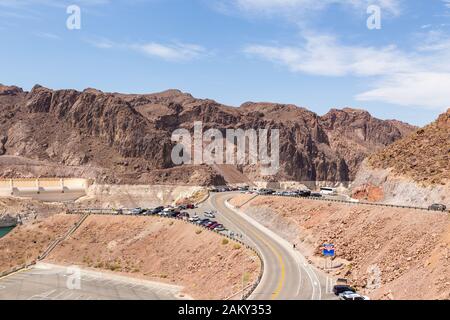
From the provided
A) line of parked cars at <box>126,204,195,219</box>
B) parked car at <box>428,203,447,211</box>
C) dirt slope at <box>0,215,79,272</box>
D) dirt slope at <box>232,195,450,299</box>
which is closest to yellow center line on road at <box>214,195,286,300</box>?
dirt slope at <box>232,195,450,299</box>

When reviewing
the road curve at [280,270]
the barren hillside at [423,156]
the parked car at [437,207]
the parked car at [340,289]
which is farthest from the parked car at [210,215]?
the parked car at [340,289]

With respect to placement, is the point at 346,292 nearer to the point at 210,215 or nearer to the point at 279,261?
the point at 279,261

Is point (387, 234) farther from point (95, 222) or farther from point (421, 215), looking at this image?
point (95, 222)

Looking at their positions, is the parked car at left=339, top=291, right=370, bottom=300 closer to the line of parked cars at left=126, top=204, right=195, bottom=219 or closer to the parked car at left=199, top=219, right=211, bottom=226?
the parked car at left=199, top=219, right=211, bottom=226

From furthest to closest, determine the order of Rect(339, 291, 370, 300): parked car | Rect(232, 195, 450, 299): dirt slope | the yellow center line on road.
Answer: the yellow center line on road
Rect(339, 291, 370, 300): parked car
Rect(232, 195, 450, 299): dirt slope

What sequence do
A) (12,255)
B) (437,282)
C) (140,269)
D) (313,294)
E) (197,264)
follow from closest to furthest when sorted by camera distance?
1. (437,282)
2. (313,294)
3. (197,264)
4. (140,269)
5. (12,255)

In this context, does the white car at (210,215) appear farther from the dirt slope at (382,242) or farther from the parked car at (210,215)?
the dirt slope at (382,242)
